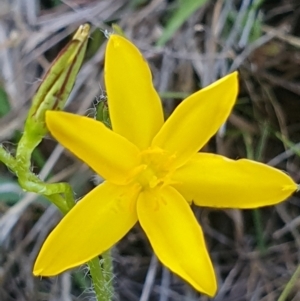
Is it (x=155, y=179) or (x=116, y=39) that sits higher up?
(x=116, y=39)

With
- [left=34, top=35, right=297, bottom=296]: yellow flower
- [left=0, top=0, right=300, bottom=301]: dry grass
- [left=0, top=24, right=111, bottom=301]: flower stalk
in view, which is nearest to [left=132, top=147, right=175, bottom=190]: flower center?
[left=34, top=35, right=297, bottom=296]: yellow flower

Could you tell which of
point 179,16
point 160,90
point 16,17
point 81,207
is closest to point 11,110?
point 16,17

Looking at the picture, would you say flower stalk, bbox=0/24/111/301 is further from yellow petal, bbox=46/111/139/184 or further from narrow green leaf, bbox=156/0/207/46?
narrow green leaf, bbox=156/0/207/46

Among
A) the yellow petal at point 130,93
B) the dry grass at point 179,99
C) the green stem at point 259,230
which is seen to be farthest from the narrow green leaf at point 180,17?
the yellow petal at point 130,93

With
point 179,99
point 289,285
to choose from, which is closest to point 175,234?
point 289,285

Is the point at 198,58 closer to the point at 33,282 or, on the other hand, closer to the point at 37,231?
the point at 37,231

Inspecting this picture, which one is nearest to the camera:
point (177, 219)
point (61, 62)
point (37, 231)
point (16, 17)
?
point (61, 62)

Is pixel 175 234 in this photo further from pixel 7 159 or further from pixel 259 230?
pixel 259 230

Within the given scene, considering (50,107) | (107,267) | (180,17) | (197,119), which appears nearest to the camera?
(50,107)
